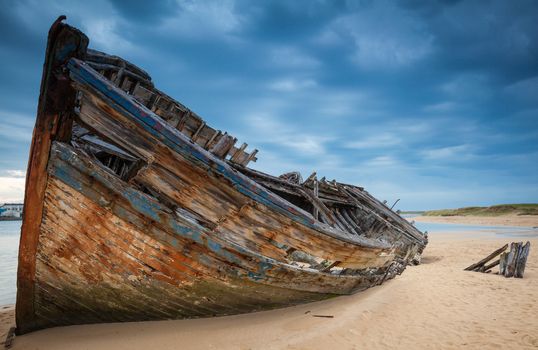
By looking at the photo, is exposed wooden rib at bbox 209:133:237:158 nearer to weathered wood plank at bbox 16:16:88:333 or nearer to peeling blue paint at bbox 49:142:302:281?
peeling blue paint at bbox 49:142:302:281

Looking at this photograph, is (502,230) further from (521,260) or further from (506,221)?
(521,260)

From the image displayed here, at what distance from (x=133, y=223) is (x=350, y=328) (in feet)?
12.1

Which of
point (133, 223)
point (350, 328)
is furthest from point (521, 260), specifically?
point (133, 223)

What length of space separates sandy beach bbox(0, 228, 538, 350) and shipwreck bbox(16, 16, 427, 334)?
7.5 inches

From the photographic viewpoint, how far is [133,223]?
3373mm

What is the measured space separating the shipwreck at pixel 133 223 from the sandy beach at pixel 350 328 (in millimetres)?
191

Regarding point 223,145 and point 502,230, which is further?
point 502,230

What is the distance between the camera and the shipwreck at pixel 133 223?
10.3 ft

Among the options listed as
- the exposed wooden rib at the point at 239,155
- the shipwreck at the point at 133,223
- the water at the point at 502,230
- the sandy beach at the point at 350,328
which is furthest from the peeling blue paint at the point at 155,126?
the water at the point at 502,230

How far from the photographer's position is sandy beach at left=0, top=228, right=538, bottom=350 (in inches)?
158

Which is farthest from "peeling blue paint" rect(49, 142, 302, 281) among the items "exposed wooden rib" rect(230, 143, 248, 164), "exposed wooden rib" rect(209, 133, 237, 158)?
"exposed wooden rib" rect(230, 143, 248, 164)

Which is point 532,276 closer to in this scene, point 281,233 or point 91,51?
point 281,233

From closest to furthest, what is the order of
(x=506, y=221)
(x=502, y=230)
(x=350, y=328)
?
(x=350, y=328)
(x=502, y=230)
(x=506, y=221)

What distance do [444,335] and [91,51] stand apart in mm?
7627
